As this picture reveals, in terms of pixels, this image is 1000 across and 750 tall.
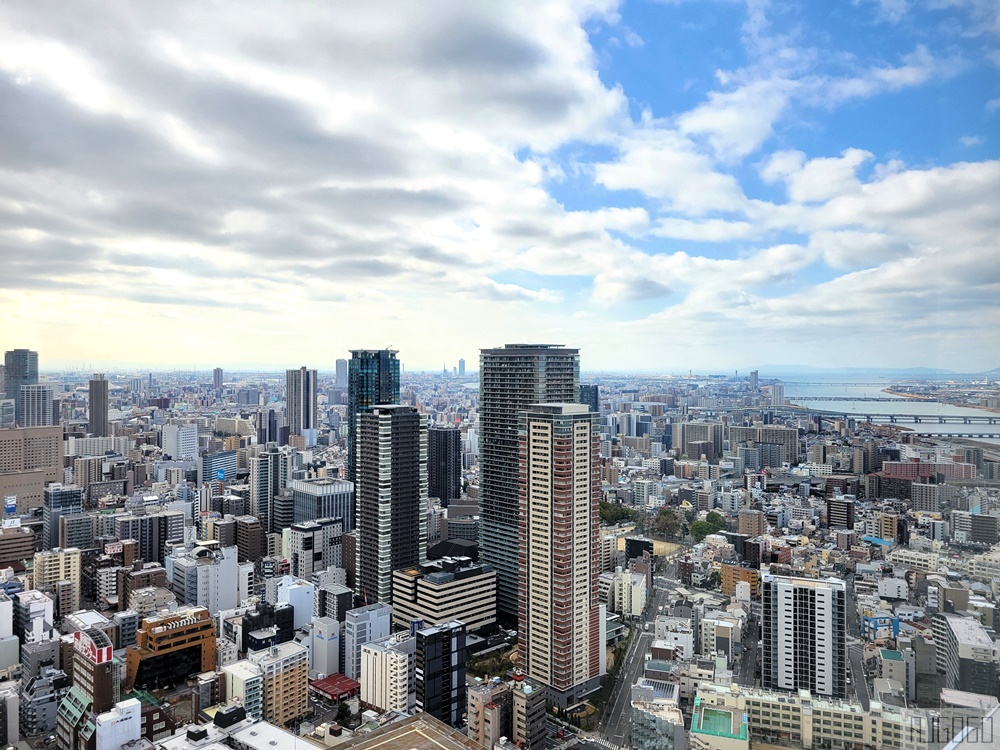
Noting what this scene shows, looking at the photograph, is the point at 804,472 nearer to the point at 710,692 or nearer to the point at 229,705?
the point at 710,692

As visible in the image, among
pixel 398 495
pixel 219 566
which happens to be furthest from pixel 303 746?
pixel 219 566

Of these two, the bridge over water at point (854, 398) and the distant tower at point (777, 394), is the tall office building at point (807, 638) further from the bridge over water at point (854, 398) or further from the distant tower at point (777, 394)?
the distant tower at point (777, 394)

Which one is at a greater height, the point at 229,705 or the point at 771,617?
the point at 771,617

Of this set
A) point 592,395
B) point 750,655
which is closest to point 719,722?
point 750,655

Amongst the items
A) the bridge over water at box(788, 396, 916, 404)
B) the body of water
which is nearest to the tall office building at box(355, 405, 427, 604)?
the body of water

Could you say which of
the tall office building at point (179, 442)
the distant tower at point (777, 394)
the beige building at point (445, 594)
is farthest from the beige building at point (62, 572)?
the distant tower at point (777, 394)

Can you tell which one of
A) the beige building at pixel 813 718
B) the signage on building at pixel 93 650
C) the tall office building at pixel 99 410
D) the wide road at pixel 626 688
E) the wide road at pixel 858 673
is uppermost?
the tall office building at pixel 99 410

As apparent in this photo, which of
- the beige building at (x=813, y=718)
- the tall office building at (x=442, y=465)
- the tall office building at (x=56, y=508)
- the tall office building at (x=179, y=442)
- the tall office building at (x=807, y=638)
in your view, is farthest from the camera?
the tall office building at (x=179, y=442)

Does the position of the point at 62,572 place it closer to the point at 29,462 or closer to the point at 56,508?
the point at 56,508
